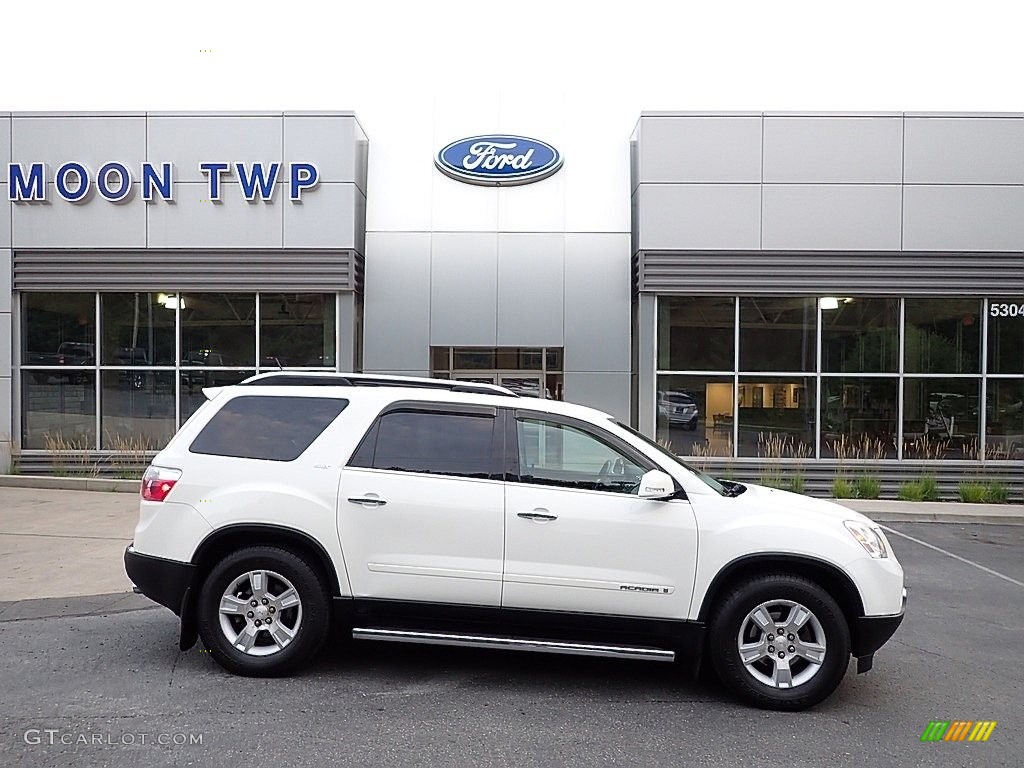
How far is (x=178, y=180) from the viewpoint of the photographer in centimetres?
1491

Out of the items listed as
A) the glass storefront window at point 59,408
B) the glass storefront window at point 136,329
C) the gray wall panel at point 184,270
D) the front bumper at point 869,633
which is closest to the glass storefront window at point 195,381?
the glass storefront window at point 136,329

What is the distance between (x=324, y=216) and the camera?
48.6ft

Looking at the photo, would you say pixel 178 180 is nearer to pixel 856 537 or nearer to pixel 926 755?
pixel 856 537

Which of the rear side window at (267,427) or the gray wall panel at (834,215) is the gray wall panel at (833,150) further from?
the rear side window at (267,427)

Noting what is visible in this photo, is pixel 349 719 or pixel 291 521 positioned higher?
pixel 291 521

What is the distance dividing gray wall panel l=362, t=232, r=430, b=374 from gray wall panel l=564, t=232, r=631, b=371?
2.61 meters

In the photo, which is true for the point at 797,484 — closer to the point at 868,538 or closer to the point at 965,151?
the point at 965,151

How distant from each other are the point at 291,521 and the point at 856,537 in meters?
3.42

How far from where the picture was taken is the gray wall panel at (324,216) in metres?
14.8

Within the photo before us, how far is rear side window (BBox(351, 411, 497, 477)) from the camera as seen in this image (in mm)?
5176

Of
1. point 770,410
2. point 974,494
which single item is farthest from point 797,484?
point 974,494

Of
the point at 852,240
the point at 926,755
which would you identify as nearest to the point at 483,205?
the point at 852,240

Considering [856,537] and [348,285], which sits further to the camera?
[348,285]

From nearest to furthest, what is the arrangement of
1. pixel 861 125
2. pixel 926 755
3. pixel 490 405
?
pixel 926 755, pixel 490 405, pixel 861 125
